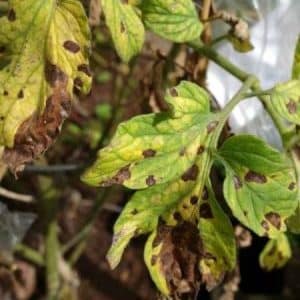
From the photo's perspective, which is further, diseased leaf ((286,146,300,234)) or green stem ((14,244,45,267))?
green stem ((14,244,45,267))

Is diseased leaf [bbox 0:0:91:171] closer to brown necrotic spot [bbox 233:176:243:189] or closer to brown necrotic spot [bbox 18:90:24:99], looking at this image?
brown necrotic spot [bbox 18:90:24:99]

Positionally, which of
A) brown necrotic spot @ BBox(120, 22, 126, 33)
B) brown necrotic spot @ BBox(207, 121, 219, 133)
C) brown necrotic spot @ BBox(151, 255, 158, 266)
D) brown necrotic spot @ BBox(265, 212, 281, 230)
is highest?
brown necrotic spot @ BBox(120, 22, 126, 33)

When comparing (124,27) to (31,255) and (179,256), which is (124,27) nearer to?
(179,256)

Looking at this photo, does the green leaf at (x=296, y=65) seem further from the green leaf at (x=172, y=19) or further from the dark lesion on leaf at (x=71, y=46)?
the dark lesion on leaf at (x=71, y=46)

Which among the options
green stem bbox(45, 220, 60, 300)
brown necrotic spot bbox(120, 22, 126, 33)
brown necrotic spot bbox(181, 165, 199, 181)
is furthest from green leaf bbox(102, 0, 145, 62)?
green stem bbox(45, 220, 60, 300)

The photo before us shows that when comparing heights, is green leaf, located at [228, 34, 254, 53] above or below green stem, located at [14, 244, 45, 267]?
above

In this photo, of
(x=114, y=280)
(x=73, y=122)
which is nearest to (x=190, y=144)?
(x=114, y=280)

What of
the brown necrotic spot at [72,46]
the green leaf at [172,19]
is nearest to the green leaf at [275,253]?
the green leaf at [172,19]
